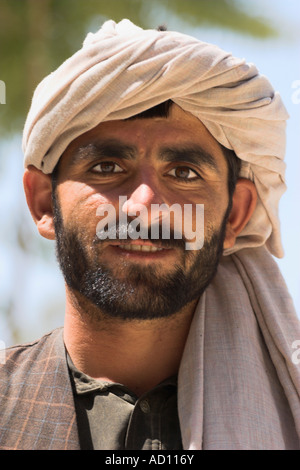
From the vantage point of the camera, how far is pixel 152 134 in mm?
2639

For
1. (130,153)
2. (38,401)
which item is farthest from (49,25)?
(38,401)

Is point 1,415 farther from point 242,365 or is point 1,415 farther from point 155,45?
point 155,45

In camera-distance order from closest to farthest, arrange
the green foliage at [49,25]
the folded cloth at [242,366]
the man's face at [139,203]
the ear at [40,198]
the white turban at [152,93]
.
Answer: the folded cloth at [242,366] → the man's face at [139,203] → the white turban at [152,93] → the ear at [40,198] → the green foliage at [49,25]

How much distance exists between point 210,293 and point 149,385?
0.46 m

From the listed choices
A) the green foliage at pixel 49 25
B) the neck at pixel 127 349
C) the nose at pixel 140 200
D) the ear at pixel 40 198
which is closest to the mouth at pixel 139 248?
the nose at pixel 140 200

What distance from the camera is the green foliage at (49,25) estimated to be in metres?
11.4

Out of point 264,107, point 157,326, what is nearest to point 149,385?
point 157,326

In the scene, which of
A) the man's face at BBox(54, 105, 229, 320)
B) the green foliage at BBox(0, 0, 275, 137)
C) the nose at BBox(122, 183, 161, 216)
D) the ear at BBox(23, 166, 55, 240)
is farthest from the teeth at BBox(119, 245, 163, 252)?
the green foliage at BBox(0, 0, 275, 137)

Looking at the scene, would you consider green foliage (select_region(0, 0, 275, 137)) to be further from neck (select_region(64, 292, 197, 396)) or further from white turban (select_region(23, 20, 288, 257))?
neck (select_region(64, 292, 197, 396))

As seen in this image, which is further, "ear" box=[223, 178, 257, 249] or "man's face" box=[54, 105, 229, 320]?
"ear" box=[223, 178, 257, 249]

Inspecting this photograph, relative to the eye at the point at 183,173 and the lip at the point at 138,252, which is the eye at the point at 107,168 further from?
the lip at the point at 138,252

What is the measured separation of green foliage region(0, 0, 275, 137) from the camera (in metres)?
11.4

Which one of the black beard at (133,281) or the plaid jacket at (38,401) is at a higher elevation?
the black beard at (133,281)

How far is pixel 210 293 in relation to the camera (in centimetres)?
286
